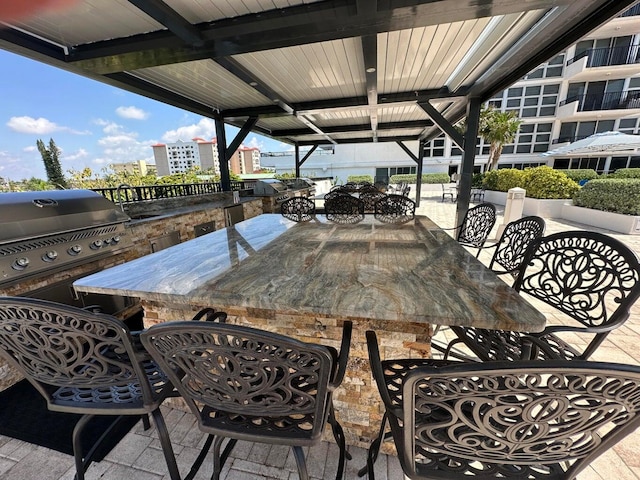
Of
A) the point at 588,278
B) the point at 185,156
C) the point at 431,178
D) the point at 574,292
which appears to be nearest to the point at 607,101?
the point at 431,178

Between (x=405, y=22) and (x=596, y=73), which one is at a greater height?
(x=596, y=73)

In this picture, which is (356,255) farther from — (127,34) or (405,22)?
(127,34)

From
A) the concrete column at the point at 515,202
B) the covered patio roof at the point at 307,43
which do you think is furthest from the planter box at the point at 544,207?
the covered patio roof at the point at 307,43

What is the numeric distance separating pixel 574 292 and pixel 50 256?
3534 mm

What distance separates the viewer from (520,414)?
26.6 inches

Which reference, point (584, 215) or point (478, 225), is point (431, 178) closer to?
point (584, 215)

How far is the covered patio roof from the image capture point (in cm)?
200

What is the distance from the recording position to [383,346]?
54.2 inches

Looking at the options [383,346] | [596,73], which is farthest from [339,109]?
[596,73]

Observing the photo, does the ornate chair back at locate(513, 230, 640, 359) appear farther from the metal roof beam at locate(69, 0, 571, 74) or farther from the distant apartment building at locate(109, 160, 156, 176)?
the distant apartment building at locate(109, 160, 156, 176)

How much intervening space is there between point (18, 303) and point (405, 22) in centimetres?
268

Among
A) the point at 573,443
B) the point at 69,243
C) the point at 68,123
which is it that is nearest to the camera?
the point at 573,443

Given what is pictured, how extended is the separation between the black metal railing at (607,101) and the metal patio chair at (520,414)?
1982 cm

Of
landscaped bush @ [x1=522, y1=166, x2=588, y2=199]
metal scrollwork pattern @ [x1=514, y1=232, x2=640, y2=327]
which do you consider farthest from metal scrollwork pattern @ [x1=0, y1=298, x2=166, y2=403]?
landscaped bush @ [x1=522, y1=166, x2=588, y2=199]
